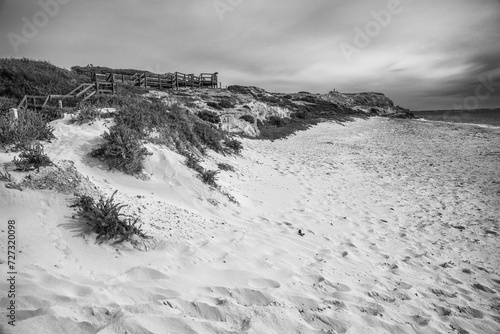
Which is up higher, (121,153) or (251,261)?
(121,153)

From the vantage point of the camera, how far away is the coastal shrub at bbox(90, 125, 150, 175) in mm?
6590

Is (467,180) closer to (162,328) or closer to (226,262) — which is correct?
(226,262)

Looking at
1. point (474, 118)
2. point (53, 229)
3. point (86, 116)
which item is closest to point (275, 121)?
point (86, 116)

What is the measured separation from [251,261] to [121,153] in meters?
4.58

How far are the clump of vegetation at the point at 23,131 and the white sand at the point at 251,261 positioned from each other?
457 millimetres

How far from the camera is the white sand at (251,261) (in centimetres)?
302

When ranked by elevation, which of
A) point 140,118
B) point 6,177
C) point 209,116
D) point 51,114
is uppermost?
point 209,116

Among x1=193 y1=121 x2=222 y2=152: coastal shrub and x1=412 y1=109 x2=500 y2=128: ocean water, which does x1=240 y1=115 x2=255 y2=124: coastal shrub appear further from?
x1=412 y1=109 x2=500 y2=128: ocean water

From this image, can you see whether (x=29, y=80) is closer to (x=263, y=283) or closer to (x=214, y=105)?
(x=214, y=105)

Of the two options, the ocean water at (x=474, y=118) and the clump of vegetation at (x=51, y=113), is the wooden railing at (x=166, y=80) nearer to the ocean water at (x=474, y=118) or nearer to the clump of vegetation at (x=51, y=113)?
the clump of vegetation at (x=51, y=113)

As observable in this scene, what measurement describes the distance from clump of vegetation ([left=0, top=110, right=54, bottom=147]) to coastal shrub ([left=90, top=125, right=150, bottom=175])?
54.8 inches

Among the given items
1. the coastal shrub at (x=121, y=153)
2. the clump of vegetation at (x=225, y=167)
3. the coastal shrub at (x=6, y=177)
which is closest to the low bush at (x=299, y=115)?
the clump of vegetation at (x=225, y=167)

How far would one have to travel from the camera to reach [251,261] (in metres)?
4.51

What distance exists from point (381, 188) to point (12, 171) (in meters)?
11.2
